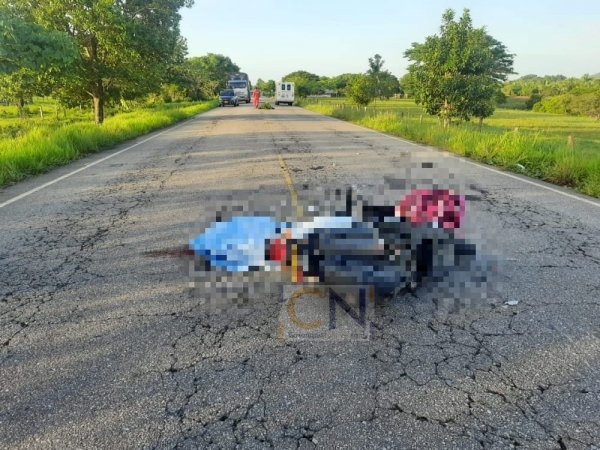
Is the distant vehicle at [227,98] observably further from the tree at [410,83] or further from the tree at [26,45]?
the tree at [26,45]

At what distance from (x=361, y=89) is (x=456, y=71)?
75.3 feet

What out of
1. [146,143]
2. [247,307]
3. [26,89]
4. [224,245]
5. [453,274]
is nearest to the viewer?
[247,307]

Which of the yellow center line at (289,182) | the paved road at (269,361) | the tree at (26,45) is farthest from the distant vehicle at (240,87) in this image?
the paved road at (269,361)

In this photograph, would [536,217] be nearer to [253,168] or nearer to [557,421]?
[557,421]

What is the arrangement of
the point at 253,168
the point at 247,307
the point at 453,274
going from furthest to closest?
the point at 253,168, the point at 453,274, the point at 247,307

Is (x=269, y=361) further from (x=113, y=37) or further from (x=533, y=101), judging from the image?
(x=533, y=101)

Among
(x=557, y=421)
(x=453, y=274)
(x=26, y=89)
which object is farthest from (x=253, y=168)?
(x=26, y=89)

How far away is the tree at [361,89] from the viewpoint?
4097cm

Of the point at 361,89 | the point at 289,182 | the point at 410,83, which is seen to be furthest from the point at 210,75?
the point at 289,182

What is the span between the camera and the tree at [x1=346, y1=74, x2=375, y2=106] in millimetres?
40969

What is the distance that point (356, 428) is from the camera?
7.18 feet

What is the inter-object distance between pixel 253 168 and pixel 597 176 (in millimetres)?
6633

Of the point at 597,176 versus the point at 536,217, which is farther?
the point at 597,176

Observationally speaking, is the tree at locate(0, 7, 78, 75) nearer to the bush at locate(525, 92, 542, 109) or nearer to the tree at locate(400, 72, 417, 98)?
the tree at locate(400, 72, 417, 98)
